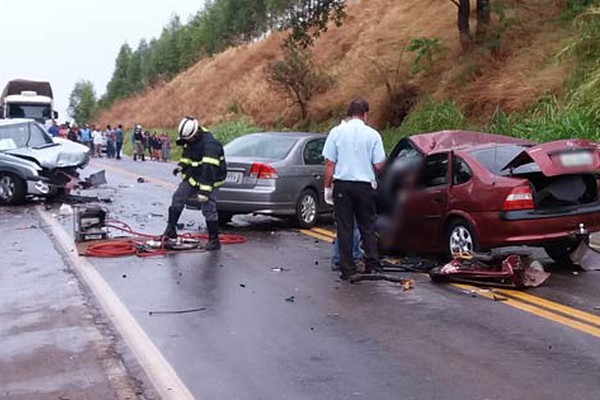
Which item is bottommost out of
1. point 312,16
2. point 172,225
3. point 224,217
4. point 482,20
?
point 224,217

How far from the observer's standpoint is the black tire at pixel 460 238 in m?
9.43

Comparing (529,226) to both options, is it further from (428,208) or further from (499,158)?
(428,208)

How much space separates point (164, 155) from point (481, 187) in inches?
1345

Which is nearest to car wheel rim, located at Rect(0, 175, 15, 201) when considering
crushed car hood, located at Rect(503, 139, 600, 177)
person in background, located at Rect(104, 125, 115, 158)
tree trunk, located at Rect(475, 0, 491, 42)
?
crushed car hood, located at Rect(503, 139, 600, 177)

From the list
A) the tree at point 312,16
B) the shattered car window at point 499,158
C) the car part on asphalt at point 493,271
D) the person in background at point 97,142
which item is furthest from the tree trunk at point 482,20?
the person in background at point 97,142

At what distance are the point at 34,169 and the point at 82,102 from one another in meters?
108

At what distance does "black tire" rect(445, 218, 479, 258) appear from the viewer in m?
9.43

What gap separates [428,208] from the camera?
10047mm

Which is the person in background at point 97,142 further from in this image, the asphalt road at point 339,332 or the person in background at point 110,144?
the asphalt road at point 339,332

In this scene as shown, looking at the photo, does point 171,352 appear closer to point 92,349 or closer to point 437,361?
point 92,349

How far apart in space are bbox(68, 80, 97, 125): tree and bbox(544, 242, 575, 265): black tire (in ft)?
338

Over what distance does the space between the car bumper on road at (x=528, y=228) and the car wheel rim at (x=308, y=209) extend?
4875 millimetres

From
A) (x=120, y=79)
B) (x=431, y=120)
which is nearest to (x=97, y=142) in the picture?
(x=431, y=120)

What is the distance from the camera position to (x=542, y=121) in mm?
19109
